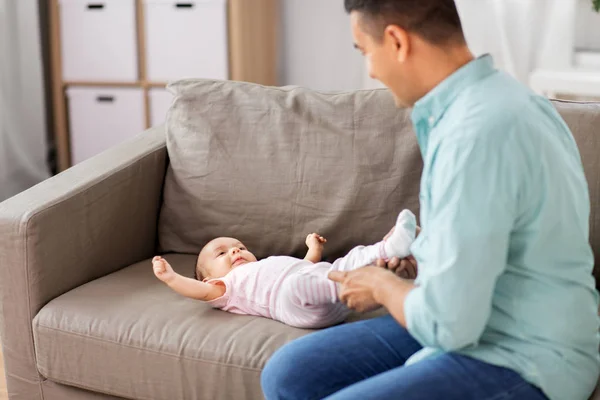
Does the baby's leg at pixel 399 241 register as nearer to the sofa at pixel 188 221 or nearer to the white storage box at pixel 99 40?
the sofa at pixel 188 221

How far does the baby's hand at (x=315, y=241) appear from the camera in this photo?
2.00 m

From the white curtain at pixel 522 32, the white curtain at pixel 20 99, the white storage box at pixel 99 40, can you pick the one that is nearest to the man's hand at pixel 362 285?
the white curtain at pixel 522 32

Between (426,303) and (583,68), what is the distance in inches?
100

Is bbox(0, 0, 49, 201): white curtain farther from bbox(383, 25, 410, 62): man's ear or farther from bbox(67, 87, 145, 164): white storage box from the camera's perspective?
bbox(383, 25, 410, 62): man's ear

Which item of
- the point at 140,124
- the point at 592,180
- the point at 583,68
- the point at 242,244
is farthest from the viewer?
the point at 140,124

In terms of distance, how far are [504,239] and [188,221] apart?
1245 mm

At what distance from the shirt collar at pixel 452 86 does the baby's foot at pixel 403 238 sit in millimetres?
508

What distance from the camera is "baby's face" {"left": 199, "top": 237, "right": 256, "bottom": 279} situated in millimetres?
2016

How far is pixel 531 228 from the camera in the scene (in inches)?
46.0

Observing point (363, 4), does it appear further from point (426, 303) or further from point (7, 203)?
point (7, 203)

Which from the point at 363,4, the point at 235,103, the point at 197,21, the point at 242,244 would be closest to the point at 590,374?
the point at 363,4

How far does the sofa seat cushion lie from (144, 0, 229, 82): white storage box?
5.93 ft

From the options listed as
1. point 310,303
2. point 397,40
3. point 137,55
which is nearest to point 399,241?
point 310,303

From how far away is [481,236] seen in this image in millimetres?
1116
